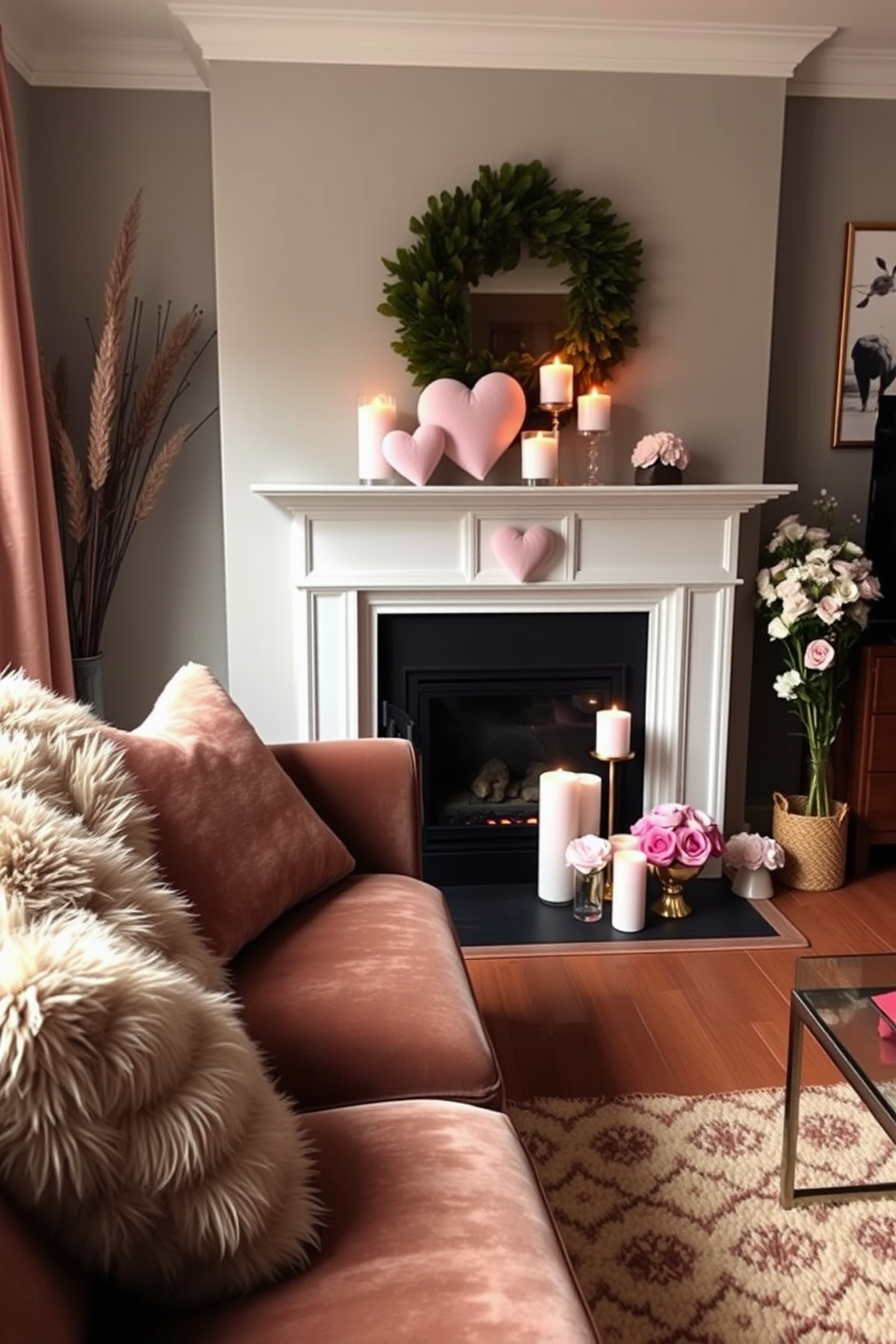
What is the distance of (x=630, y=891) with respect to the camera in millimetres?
2877

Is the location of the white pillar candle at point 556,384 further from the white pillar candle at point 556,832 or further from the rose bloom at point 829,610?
the white pillar candle at point 556,832

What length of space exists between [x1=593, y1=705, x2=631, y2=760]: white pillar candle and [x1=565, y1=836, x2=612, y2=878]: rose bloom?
30 cm

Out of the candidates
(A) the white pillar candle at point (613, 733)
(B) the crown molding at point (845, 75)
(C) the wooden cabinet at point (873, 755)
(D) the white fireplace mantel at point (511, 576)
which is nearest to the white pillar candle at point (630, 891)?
(A) the white pillar candle at point (613, 733)

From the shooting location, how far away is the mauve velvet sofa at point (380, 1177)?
3.08 feet

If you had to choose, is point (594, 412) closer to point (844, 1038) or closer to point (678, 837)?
point (678, 837)

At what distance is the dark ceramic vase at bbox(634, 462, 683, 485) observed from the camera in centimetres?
308

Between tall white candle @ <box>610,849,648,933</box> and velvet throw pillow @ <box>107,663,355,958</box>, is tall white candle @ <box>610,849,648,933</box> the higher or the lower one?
the lower one

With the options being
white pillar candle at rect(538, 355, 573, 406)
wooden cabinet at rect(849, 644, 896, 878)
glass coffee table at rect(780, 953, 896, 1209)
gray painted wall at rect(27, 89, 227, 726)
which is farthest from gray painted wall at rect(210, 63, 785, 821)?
glass coffee table at rect(780, 953, 896, 1209)

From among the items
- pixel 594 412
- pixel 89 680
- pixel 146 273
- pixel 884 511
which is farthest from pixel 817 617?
pixel 146 273

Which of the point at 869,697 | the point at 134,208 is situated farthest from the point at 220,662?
the point at 869,697

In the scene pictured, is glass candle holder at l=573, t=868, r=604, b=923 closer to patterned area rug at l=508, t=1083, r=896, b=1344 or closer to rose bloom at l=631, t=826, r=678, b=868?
rose bloom at l=631, t=826, r=678, b=868

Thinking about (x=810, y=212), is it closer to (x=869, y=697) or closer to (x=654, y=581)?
(x=654, y=581)

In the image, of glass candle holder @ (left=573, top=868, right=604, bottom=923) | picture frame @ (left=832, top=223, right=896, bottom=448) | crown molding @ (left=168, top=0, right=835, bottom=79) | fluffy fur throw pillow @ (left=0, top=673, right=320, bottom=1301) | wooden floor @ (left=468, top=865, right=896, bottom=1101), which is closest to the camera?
fluffy fur throw pillow @ (left=0, top=673, right=320, bottom=1301)

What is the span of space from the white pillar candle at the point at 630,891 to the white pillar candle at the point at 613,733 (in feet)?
1.06
